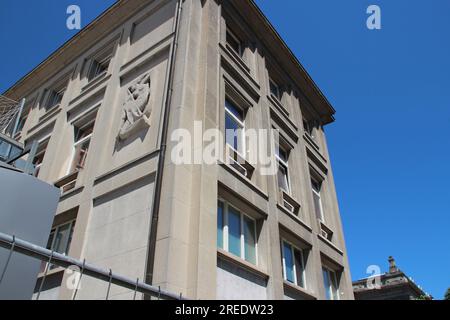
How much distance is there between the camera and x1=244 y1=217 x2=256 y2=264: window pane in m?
9.21

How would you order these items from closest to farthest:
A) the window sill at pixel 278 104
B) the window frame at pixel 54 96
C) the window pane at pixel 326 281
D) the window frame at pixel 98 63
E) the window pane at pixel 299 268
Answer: the window pane at pixel 299 268 → the window pane at pixel 326 281 → the window sill at pixel 278 104 → the window frame at pixel 98 63 → the window frame at pixel 54 96

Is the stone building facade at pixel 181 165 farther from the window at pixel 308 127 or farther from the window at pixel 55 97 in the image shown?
the window at pixel 308 127

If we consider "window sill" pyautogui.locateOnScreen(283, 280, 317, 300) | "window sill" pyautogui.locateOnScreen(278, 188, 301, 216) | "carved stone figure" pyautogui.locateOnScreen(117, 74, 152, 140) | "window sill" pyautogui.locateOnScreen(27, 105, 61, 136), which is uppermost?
"window sill" pyautogui.locateOnScreen(27, 105, 61, 136)

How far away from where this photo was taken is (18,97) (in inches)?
744

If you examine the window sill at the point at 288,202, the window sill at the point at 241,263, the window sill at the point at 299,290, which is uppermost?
the window sill at the point at 288,202

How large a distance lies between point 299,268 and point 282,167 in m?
3.93

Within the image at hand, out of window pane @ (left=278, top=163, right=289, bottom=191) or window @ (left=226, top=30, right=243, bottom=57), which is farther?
window @ (left=226, top=30, right=243, bottom=57)

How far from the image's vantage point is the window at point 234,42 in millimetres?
13906

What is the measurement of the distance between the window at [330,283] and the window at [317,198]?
2.17 meters

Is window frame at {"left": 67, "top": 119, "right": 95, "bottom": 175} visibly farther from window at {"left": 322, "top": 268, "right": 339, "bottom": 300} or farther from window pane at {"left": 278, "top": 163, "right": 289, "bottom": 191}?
window at {"left": 322, "top": 268, "right": 339, "bottom": 300}

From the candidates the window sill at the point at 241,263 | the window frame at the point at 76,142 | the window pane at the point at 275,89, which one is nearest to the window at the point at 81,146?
the window frame at the point at 76,142

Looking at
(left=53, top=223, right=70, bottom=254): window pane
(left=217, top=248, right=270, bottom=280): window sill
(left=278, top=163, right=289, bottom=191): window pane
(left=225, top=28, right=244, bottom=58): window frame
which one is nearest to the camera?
(left=217, top=248, right=270, bottom=280): window sill

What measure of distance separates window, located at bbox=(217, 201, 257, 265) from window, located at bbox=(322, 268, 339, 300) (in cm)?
525

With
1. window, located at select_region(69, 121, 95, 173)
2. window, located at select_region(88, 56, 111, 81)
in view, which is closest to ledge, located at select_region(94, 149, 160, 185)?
window, located at select_region(69, 121, 95, 173)
